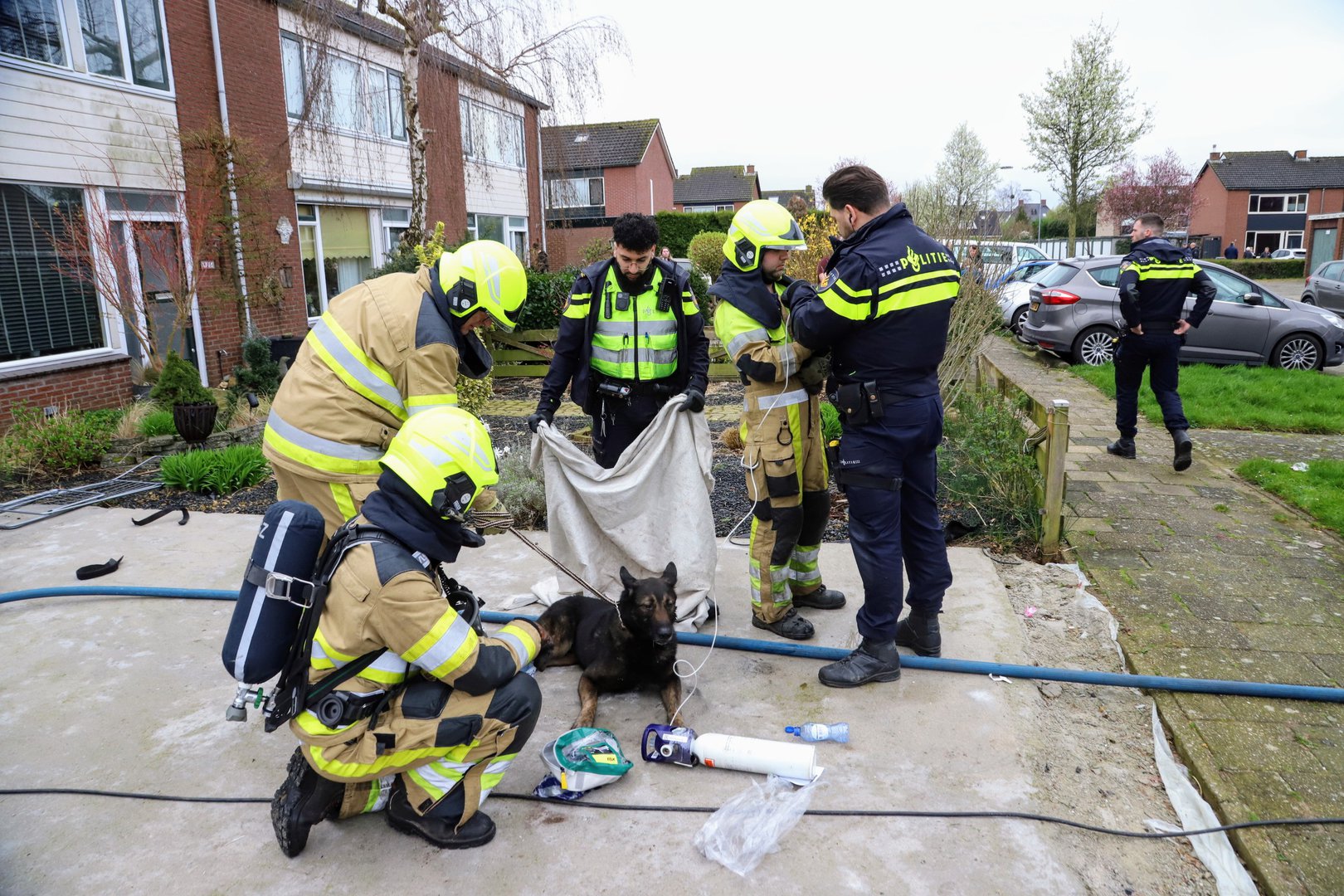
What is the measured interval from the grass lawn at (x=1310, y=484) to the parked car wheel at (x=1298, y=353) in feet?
19.2

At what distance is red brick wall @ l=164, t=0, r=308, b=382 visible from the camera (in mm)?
12188

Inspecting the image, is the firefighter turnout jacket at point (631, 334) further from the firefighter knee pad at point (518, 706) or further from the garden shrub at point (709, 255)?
the garden shrub at point (709, 255)

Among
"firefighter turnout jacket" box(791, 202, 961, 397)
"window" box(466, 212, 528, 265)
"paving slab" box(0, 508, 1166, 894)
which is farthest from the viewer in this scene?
"window" box(466, 212, 528, 265)

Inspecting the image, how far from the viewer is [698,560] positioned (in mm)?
4340

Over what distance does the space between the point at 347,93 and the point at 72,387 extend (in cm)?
852

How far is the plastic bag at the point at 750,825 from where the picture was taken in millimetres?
2678

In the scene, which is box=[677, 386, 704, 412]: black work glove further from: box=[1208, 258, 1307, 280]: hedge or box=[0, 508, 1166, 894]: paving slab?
box=[1208, 258, 1307, 280]: hedge

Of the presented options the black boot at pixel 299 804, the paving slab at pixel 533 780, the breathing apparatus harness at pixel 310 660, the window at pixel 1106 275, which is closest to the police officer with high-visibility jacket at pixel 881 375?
the paving slab at pixel 533 780

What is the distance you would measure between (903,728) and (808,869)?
0.97m

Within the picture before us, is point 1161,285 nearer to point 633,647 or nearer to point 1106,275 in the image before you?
Answer: point 633,647

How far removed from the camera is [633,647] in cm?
355

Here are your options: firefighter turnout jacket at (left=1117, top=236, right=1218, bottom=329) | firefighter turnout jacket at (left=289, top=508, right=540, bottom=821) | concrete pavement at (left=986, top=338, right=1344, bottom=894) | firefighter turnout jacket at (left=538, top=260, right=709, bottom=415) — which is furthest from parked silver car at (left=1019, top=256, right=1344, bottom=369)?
firefighter turnout jacket at (left=289, top=508, right=540, bottom=821)

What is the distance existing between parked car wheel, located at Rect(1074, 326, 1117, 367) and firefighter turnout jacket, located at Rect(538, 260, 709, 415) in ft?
35.4

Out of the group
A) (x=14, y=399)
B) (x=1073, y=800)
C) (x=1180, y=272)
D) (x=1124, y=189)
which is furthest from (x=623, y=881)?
(x=1124, y=189)
